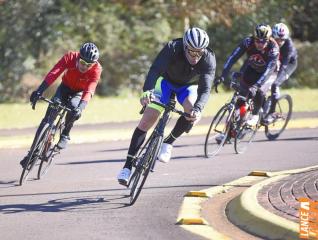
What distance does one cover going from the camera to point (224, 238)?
24.5 ft

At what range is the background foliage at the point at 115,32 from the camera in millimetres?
28859

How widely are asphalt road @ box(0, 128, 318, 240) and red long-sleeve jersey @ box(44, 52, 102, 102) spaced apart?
48.8 inches

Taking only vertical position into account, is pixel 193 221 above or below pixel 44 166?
above

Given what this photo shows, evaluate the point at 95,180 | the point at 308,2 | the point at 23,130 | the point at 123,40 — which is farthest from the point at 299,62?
the point at 95,180

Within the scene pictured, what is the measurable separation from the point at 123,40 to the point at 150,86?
70.7ft

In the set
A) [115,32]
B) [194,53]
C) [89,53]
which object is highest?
[194,53]

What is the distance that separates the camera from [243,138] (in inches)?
573

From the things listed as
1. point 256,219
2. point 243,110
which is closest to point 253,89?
point 243,110

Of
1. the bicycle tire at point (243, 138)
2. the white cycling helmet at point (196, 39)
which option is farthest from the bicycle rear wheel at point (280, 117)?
the white cycling helmet at point (196, 39)

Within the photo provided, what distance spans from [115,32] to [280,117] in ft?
49.2

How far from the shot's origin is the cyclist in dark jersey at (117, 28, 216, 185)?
945 centimetres

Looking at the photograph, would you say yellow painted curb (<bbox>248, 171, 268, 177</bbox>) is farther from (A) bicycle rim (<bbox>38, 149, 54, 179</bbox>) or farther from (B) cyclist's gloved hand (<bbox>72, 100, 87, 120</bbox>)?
(A) bicycle rim (<bbox>38, 149, 54, 179</bbox>)

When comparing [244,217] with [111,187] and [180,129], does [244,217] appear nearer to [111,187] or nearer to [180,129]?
[180,129]

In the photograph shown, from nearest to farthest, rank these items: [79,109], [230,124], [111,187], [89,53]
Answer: [111,187], [89,53], [79,109], [230,124]
